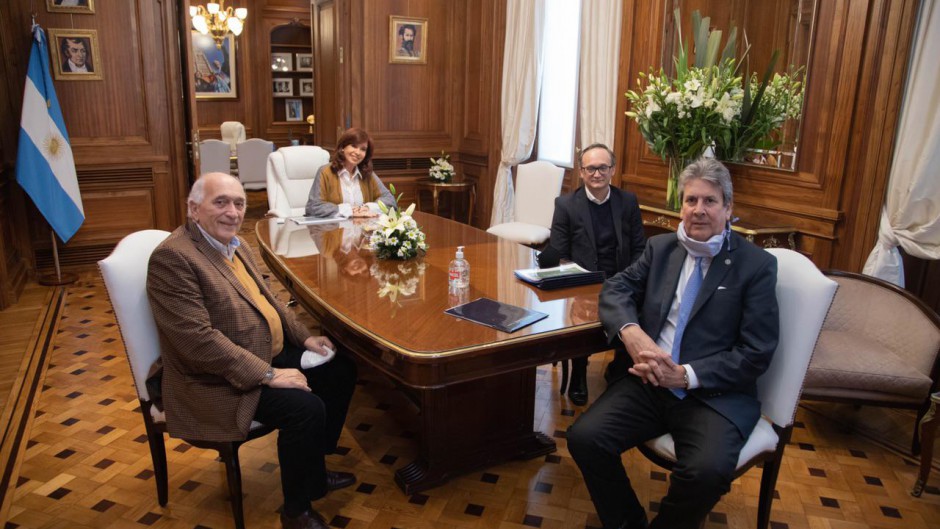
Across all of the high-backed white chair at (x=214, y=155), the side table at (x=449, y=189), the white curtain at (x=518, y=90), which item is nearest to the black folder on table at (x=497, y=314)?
the white curtain at (x=518, y=90)

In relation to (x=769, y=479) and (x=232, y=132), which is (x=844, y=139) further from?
(x=232, y=132)

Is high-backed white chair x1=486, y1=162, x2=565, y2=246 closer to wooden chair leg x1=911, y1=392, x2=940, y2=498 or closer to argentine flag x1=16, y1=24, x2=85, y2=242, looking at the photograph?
wooden chair leg x1=911, y1=392, x2=940, y2=498

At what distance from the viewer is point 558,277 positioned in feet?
9.12

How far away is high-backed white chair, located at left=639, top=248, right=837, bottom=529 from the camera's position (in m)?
2.14

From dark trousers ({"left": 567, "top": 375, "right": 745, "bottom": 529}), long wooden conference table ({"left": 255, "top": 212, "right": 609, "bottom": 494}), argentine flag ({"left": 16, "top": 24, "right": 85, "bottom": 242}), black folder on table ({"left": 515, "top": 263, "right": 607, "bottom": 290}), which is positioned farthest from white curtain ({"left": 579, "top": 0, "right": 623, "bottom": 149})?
argentine flag ({"left": 16, "top": 24, "right": 85, "bottom": 242})

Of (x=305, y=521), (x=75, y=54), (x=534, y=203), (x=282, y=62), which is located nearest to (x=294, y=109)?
(x=282, y=62)

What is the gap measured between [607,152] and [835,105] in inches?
52.1

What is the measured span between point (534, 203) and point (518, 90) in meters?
1.51

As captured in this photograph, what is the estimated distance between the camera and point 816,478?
2842mm

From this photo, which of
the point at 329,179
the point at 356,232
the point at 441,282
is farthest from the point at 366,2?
the point at 441,282

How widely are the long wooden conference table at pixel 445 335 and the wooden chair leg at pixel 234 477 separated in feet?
1.66

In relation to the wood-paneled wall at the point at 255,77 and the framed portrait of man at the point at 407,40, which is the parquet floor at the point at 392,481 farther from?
the wood-paneled wall at the point at 255,77

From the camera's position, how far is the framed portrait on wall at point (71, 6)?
5215mm

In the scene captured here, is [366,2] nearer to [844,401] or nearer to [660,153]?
[660,153]
